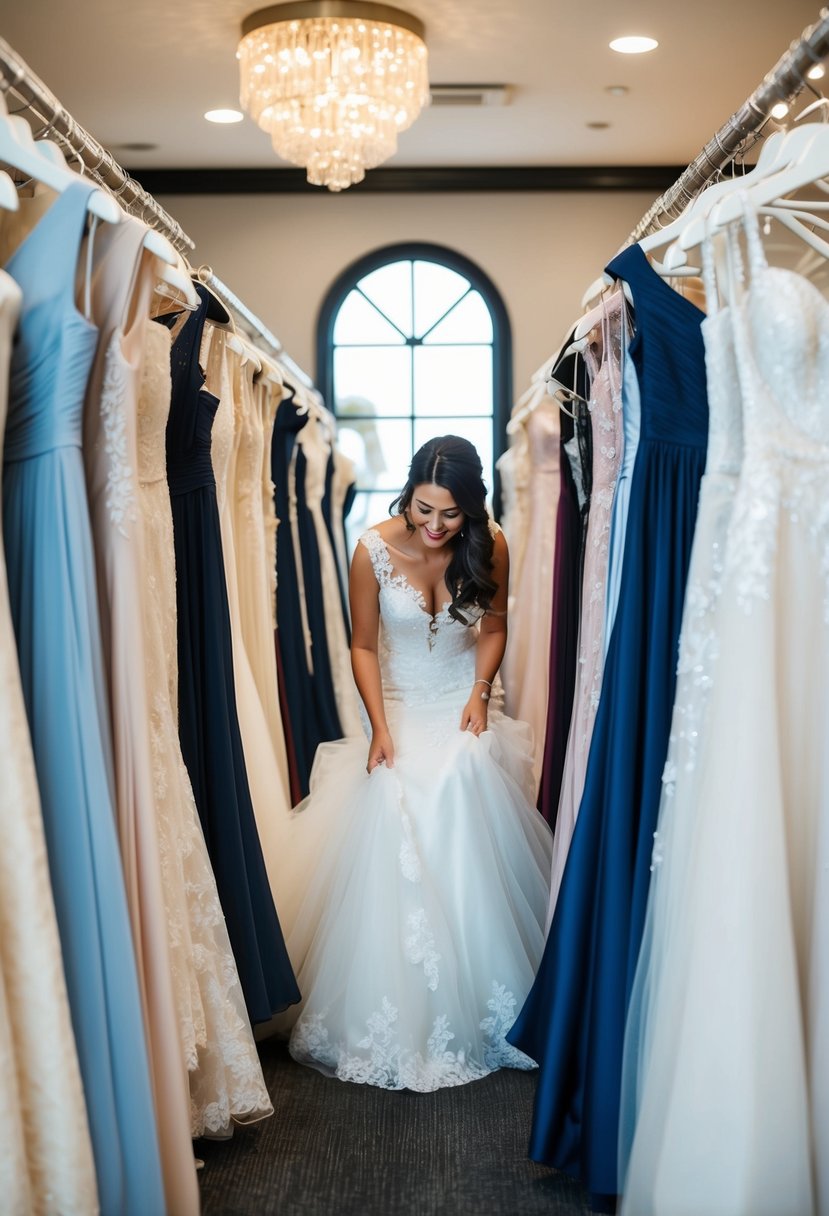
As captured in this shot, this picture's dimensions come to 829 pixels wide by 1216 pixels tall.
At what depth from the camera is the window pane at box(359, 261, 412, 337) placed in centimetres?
673

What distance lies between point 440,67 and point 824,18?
3.39 meters

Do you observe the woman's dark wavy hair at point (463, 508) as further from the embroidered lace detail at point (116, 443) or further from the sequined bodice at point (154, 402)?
the embroidered lace detail at point (116, 443)

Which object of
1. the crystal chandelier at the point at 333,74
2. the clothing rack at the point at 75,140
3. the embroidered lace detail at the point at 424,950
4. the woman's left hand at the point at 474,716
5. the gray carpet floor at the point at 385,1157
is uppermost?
the crystal chandelier at the point at 333,74

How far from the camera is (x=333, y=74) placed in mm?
4320

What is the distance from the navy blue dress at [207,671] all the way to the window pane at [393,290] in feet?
14.1

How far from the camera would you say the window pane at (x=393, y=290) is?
6734mm

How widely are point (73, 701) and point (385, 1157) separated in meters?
1.23

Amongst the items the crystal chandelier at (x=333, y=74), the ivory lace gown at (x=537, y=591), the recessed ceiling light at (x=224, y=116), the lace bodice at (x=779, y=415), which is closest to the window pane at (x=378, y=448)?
the recessed ceiling light at (x=224, y=116)

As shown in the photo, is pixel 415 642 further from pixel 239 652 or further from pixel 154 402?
pixel 154 402

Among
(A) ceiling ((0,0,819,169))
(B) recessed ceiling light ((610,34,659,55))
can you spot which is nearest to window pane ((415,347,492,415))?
(A) ceiling ((0,0,819,169))

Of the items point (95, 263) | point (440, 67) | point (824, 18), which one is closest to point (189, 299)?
point (95, 263)

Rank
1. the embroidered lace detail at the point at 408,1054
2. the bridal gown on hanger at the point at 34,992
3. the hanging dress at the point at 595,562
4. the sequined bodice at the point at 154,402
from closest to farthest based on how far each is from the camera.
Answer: the bridal gown on hanger at the point at 34,992 < the sequined bodice at the point at 154,402 < the hanging dress at the point at 595,562 < the embroidered lace detail at the point at 408,1054

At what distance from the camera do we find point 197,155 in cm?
623

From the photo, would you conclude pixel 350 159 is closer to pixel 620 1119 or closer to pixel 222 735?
pixel 222 735
